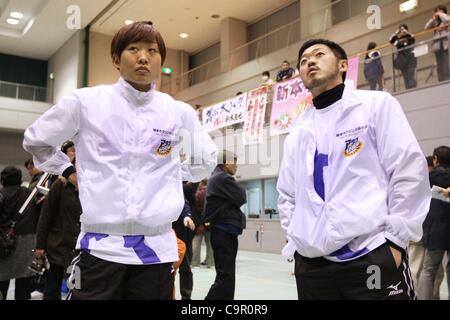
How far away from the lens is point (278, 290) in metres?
5.69

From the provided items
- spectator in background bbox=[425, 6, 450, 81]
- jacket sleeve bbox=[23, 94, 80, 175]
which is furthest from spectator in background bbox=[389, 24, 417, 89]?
jacket sleeve bbox=[23, 94, 80, 175]

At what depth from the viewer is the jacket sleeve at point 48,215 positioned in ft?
12.4

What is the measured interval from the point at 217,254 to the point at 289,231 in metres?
2.52

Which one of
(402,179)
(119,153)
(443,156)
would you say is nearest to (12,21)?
(443,156)

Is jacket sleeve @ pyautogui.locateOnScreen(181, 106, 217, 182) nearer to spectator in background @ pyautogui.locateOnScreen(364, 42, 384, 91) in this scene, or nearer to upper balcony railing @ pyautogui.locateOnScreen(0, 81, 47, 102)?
spectator in background @ pyautogui.locateOnScreen(364, 42, 384, 91)

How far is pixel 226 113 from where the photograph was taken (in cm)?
1146

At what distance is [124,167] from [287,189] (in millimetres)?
800

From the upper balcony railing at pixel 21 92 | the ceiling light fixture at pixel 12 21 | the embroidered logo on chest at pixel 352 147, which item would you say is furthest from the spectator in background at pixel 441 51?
the upper balcony railing at pixel 21 92

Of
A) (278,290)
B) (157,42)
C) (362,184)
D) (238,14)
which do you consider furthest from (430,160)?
(238,14)

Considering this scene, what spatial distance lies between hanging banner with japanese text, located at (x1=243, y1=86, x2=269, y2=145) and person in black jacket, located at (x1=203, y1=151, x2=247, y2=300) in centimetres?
613

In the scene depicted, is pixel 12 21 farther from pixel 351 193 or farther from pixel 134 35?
pixel 351 193

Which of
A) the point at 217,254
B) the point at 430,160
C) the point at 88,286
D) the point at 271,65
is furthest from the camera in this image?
the point at 271,65

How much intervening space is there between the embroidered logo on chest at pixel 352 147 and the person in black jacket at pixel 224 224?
2679 mm
